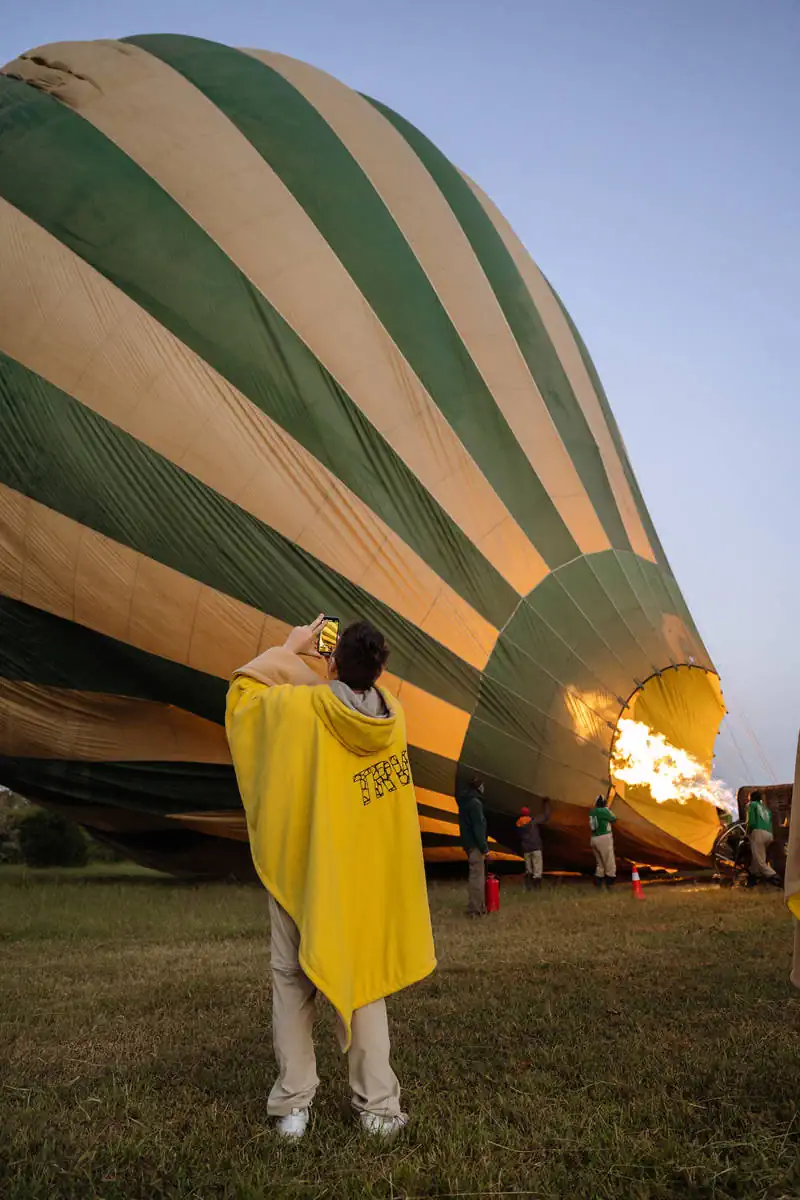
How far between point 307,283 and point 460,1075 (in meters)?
→ 6.02

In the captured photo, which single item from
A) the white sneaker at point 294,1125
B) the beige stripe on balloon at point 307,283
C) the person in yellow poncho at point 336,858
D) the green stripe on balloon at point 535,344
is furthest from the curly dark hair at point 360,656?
the green stripe on balloon at point 535,344

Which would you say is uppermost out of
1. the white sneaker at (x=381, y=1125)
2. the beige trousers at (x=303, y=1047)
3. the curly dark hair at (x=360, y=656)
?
the curly dark hair at (x=360, y=656)

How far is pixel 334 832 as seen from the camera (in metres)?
2.87

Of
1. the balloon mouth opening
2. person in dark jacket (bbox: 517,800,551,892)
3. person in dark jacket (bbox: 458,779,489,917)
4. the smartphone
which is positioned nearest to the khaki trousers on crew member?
the balloon mouth opening

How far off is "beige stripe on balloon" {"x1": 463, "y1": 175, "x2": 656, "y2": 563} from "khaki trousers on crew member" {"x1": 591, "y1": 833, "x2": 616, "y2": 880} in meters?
2.52

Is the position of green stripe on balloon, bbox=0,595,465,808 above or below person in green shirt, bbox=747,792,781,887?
above

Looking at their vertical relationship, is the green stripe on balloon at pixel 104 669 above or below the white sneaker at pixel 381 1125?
above

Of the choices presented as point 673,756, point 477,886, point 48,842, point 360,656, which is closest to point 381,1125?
point 360,656

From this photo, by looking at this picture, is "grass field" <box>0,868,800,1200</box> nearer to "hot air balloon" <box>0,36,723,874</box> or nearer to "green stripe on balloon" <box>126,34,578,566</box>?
"hot air balloon" <box>0,36,723,874</box>

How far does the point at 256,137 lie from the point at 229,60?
4.32 feet

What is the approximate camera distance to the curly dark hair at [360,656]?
9.51ft

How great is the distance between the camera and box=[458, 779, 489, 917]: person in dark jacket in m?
7.43

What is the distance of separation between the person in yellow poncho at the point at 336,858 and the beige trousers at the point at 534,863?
5.48 meters

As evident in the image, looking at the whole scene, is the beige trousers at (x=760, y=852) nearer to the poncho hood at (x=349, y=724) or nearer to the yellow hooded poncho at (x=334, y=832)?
the yellow hooded poncho at (x=334, y=832)
